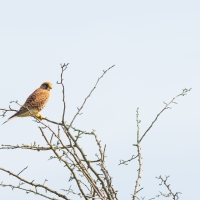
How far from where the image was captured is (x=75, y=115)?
4008 mm

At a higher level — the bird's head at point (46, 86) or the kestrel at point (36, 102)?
the bird's head at point (46, 86)

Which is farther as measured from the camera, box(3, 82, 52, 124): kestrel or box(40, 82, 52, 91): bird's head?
box(40, 82, 52, 91): bird's head

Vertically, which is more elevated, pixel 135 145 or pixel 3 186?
pixel 135 145

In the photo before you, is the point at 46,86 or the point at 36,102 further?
the point at 46,86

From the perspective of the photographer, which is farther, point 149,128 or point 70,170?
point 149,128

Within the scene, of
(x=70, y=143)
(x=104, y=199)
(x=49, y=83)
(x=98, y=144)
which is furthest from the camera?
(x=49, y=83)

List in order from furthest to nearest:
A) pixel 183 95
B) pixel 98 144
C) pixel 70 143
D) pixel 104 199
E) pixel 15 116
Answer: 1. pixel 15 116
2. pixel 183 95
3. pixel 98 144
4. pixel 70 143
5. pixel 104 199

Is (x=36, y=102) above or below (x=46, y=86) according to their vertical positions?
below

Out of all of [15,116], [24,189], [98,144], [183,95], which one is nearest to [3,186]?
[24,189]

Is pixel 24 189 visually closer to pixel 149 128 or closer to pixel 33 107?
pixel 149 128

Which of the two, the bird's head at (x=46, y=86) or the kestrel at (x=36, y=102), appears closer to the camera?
the kestrel at (x=36, y=102)

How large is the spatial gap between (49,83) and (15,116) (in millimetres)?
2393

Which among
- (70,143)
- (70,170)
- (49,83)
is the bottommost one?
(70,170)

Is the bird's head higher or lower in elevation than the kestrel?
higher
